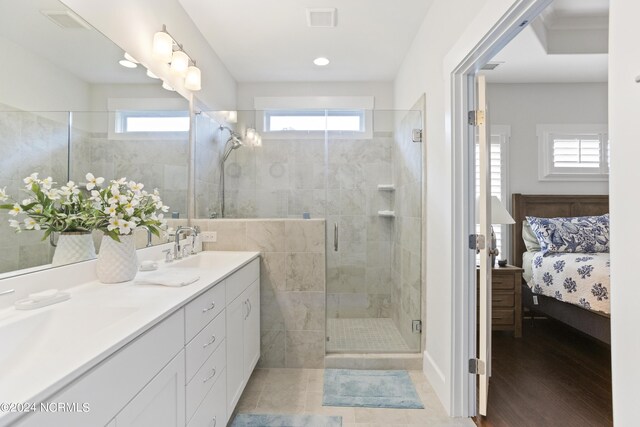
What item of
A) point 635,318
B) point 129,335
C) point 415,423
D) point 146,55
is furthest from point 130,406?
point 146,55

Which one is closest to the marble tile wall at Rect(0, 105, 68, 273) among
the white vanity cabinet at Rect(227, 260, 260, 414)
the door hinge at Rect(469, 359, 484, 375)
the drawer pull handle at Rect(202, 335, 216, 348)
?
the drawer pull handle at Rect(202, 335, 216, 348)

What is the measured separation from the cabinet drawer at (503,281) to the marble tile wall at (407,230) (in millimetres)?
854

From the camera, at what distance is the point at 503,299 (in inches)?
115

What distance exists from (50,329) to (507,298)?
3169 millimetres

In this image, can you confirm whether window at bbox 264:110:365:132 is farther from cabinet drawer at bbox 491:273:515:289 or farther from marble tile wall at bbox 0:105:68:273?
marble tile wall at bbox 0:105:68:273

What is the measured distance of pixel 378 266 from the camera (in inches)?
120

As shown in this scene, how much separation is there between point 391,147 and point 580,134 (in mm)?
2286

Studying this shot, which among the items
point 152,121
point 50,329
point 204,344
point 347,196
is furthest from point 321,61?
point 50,329

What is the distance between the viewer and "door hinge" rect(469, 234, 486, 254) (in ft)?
5.93

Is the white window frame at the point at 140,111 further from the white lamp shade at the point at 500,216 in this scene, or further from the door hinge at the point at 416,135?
the white lamp shade at the point at 500,216

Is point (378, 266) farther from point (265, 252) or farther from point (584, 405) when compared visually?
point (584, 405)

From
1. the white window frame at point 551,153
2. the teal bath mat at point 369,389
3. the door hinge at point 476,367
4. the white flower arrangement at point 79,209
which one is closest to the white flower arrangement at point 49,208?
the white flower arrangement at point 79,209

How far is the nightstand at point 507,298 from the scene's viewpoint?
292 centimetres

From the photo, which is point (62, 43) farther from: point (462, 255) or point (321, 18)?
point (462, 255)
